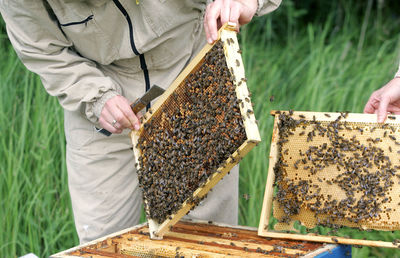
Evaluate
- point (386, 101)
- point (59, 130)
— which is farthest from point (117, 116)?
point (59, 130)

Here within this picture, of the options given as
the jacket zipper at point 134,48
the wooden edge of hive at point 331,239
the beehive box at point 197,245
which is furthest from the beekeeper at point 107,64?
the wooden edge of hive at point 331,239

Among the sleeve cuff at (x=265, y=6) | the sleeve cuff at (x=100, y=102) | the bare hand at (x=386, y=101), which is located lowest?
the sleeve cuff at (x=100, y=102)

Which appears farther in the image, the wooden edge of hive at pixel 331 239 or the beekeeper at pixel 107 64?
the beekeeper at pixel 107 64

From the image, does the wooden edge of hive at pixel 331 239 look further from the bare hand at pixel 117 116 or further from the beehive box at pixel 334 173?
the bare hand at pixel 117 116

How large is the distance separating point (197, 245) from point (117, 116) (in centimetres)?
92

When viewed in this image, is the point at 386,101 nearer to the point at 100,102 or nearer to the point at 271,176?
the point at 271,176

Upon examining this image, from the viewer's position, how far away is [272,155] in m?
3.08

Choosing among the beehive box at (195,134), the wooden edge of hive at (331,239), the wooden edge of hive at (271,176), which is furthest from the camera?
the wooden edge of hive at (271,176)

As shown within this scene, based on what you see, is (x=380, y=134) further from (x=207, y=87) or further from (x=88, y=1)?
(x=88, y=1)

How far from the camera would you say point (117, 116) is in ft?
10.3

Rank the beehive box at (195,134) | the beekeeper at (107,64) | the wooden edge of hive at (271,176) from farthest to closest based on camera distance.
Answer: the beekeeper at (107,64) → the wooden edge of hive at (271,176) → the beehive box at (195,134)

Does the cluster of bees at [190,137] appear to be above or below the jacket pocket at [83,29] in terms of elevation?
below

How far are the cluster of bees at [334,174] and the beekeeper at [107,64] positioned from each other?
770mm

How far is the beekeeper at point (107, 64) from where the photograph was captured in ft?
10.5
